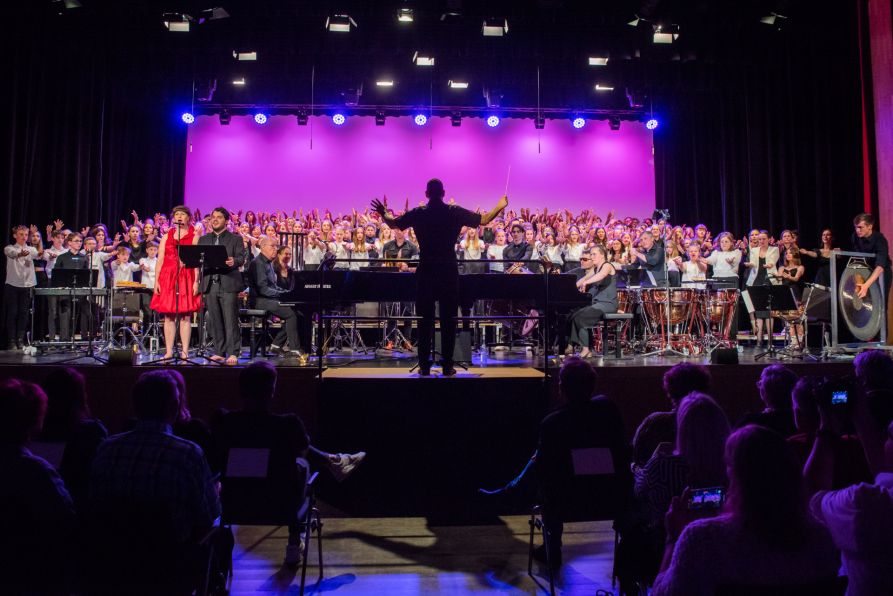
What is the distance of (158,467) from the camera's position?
2.67 m

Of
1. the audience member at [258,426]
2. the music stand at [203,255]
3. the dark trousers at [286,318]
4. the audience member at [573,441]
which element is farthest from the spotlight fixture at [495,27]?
the audience member at [258,426]

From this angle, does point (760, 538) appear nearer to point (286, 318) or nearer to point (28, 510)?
point (28, 510)

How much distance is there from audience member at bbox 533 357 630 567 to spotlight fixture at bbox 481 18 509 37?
8.84 meters

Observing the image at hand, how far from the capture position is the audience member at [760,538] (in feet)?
5.76

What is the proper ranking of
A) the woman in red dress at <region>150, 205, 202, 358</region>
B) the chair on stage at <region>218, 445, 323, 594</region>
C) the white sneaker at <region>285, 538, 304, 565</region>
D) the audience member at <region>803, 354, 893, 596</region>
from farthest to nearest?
the woman in red dress at <region>150, 205, 202, 358</region> < the white sneaker at <region>285, 538, 304, 565</region> < the chair on stage at <region>218, 445, 323, 594</region> < the audience member at <region>803, 354, 893, 596</region>

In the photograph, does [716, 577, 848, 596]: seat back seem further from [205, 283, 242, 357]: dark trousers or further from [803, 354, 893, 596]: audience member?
[205, 283, 242, 357]: dark trousers

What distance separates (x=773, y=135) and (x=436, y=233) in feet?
35.0

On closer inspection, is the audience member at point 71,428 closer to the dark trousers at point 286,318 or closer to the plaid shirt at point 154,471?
the plaid shirt at point 154,471

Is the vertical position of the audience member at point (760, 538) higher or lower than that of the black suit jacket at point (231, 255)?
lower

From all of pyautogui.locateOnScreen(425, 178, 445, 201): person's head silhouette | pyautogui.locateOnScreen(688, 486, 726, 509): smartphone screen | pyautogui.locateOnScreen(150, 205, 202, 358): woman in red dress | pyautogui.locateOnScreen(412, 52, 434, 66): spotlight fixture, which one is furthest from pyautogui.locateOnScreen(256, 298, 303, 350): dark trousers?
pyautogui.locateOnScreen(688, 486, 726, 509): smartphone screen

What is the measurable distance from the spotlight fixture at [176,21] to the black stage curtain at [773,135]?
8.78m

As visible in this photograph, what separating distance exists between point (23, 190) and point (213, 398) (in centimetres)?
766

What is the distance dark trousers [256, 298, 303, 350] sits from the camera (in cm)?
829

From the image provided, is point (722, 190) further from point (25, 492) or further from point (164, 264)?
point (25, 492)
